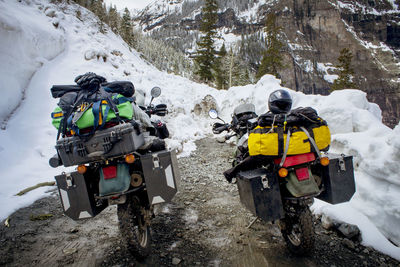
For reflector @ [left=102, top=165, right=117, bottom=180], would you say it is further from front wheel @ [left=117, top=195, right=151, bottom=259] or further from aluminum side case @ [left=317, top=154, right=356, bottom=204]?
aluminum side case @ [left=317, top=154, right=356, bottom=204]

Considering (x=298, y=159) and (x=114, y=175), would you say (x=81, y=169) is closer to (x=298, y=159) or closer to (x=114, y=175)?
(x=114, y=175)

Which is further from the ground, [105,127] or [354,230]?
[105,127]

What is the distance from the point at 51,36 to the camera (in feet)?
31.9

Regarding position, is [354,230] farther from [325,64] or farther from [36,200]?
[325,64]

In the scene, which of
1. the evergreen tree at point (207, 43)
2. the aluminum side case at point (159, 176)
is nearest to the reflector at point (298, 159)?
the aluminum side case at point (159, 176)

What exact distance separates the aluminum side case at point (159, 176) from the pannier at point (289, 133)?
3.13ft

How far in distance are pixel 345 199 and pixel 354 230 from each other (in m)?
1.00

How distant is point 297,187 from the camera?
2.10 metres

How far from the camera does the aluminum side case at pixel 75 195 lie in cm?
221

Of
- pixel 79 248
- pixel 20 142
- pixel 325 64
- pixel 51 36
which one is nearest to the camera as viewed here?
pixel 79 248

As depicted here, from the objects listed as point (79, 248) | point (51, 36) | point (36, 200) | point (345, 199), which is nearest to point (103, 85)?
point (79, 248)

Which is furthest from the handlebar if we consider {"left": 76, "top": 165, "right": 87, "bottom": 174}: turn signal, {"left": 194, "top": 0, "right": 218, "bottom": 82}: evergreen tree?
{"left": 194, "top": 0, "right": 218, "bottom": 82}: evergreen tree

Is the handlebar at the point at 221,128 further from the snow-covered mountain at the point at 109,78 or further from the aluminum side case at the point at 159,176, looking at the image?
the snow-covered mountain at the point at 109,78

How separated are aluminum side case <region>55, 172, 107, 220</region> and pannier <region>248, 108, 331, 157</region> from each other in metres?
1.94
